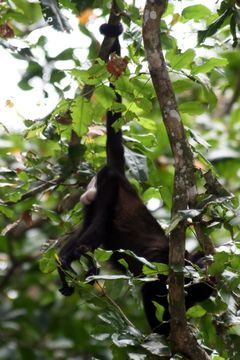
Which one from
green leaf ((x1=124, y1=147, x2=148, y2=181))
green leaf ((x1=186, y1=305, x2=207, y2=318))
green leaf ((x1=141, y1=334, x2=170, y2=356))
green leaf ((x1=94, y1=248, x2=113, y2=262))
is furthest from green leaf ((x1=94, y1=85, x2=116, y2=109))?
green leaf ((x1=141, y1=334, x2=170, y2=356))

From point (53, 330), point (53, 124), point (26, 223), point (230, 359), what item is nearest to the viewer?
point (230, 359)

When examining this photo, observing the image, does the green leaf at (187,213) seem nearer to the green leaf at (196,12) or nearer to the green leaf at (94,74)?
the green leaf at (94,74)

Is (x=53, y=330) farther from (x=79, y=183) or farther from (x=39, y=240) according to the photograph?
(x=79, y=183)

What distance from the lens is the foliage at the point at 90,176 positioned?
3135 mm

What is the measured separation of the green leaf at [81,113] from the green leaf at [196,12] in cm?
74

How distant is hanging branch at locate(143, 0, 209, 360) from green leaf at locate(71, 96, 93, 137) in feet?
2.32

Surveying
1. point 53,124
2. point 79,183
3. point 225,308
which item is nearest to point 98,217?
point 79,183

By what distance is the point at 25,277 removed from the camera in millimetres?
5754

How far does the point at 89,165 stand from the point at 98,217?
1.12 feet

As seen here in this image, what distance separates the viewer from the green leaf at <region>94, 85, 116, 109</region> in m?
3.69

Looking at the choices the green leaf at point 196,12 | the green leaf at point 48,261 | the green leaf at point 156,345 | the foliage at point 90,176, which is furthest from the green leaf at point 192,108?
the green leaf at point 156,345

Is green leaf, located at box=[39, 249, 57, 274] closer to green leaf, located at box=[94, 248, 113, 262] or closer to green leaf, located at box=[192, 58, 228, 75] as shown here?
green leaf, located at box=[94, 248, 113, 262]

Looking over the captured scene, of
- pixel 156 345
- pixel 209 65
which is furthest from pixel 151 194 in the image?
pixel 156 345

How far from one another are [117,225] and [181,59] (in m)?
1.49
